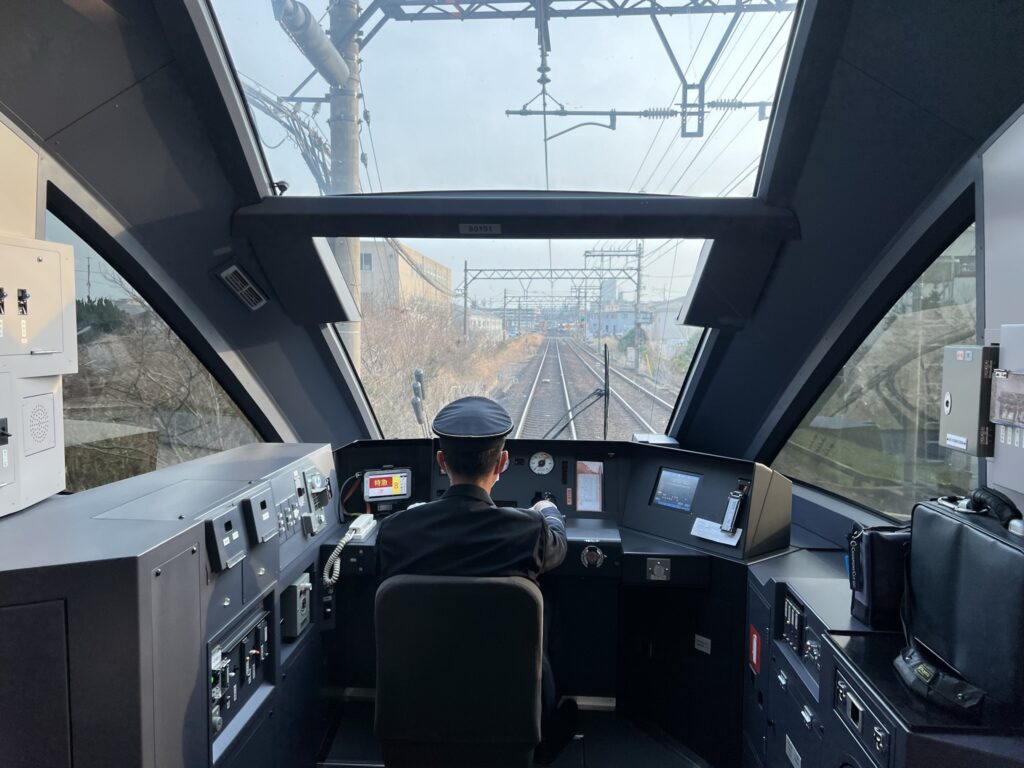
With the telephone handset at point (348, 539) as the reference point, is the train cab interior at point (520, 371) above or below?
above

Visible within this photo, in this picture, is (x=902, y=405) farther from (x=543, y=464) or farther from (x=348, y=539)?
(x=348, y=539)

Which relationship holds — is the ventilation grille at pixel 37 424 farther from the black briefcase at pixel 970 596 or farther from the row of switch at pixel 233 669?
the black briefcase at pixel 970 596

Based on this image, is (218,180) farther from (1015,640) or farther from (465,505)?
(1015,640)

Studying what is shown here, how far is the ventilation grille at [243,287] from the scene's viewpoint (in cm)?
271

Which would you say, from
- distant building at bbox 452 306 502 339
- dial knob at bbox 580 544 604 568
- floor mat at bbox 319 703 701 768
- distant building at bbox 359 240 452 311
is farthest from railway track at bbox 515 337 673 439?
floor mat at bbox 319 703 701 768

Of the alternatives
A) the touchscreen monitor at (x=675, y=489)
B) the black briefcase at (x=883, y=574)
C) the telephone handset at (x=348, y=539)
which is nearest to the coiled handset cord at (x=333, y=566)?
the telephone handset at (x=348, y=539)

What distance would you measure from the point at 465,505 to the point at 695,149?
1810mm

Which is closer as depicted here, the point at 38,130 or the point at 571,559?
the point at 38,130

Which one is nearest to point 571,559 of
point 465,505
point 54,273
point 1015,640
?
point 465,505

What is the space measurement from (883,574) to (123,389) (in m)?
2.76

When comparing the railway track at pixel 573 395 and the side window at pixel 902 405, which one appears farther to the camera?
the railway track at pixel 573 395

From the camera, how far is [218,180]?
246cm

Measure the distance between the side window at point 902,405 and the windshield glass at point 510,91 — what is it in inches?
31.8

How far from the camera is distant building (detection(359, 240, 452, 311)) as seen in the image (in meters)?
3.13
